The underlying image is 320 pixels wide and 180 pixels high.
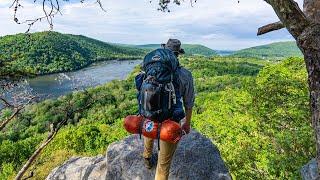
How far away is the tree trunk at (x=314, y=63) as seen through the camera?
4.86 metres

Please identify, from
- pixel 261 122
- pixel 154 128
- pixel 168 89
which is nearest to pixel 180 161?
pixel 154 128

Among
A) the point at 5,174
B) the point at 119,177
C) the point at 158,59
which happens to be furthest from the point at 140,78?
the point at 5,174

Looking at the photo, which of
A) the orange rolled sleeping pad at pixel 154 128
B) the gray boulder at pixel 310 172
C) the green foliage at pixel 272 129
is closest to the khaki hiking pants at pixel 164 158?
the orange rolled sleeping pad at pixel 154 128

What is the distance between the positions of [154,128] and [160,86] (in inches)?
31.0

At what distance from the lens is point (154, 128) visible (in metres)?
6.75

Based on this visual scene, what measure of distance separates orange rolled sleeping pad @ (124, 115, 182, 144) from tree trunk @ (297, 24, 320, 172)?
2.23 m

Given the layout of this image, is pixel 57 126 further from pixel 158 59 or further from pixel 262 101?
pixel 262 101

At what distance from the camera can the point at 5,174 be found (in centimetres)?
4216

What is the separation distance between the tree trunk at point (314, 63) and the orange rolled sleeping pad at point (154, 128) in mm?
2233

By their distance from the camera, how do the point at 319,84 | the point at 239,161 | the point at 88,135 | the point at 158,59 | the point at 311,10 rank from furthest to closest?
the point at 88,135, the point at 239,161, the point at 158,59, the point at 311,10, the point at 319,84

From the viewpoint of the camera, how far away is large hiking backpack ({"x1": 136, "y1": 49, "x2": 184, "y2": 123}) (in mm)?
6348

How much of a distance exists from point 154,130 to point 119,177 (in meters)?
3.07

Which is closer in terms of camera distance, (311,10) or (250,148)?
(311,10)

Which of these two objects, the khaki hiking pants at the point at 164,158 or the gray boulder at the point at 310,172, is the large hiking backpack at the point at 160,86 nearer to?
the khaki hiking pants at the point at 164,158
